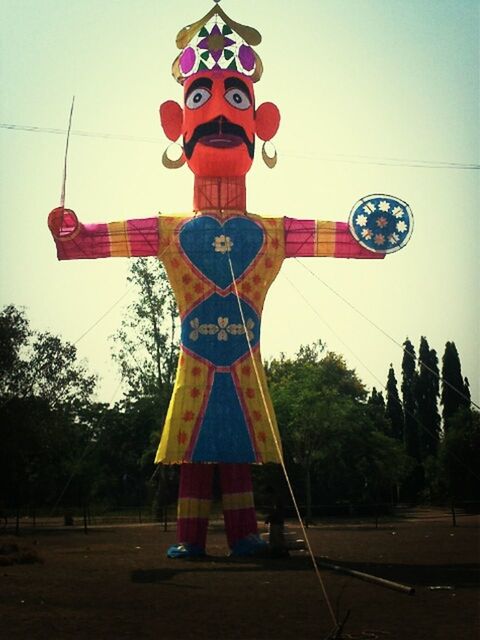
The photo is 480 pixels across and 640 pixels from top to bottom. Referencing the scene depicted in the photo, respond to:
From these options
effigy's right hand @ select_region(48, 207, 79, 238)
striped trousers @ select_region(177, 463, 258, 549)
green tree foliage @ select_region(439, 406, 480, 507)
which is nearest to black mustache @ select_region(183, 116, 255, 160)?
effigy's right hand @ select_region(48, 207, 79, 238)

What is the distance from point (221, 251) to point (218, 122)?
2.01 meters

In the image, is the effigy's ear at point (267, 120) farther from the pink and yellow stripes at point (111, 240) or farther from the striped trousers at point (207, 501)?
the striped trousers at point (207, 501)

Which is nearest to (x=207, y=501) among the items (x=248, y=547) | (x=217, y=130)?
(x=248, y=547)

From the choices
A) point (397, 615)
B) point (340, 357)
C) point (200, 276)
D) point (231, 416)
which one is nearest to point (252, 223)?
point (200, 276)

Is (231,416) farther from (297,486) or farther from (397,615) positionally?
(297,486)

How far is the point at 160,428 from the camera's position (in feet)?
106

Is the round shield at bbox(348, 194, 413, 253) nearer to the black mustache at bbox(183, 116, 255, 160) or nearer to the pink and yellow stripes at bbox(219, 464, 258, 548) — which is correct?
the black mustache at bbox(183, 116, 255, 160)

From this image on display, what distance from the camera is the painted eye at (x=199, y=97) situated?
13.4 metres

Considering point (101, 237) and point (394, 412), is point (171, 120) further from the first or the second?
point (394, 412)

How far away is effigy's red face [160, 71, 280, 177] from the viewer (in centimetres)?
1341

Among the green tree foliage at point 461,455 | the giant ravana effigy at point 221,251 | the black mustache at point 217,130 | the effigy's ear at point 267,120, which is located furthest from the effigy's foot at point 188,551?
the green tree foliage at point 461,455

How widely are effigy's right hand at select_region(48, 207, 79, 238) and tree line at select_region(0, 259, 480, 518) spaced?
7474mm

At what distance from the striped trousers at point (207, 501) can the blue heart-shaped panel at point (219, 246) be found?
2.89m

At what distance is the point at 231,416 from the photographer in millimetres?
12820
